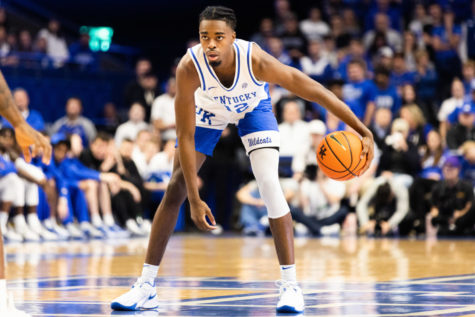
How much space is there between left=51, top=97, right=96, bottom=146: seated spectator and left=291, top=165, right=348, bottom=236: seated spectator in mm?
3927

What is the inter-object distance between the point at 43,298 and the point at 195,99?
1.57 m

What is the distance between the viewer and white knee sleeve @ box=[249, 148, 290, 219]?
17.4ft

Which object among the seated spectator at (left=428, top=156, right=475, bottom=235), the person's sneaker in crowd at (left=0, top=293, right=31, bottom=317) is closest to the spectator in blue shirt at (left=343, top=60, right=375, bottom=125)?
the seated spectator at (left=428, top=156, right=475, bottom=235)

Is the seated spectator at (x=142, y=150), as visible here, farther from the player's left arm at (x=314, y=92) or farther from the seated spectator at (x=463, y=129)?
the player's left arm at (x=314, y=92)

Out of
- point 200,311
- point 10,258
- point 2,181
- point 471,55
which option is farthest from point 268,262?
point 471,55

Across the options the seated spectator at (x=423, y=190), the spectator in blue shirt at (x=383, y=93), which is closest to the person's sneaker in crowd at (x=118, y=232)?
the seated spectator at (x=423, y=190)

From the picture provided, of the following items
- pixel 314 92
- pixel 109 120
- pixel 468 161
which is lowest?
pixel 314 92

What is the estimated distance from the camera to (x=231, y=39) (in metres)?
5.09

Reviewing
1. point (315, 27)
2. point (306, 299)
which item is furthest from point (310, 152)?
point (306, 299)

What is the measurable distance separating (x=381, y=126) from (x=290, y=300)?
9179mm

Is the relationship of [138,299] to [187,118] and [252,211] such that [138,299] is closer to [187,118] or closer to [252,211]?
[187,118]

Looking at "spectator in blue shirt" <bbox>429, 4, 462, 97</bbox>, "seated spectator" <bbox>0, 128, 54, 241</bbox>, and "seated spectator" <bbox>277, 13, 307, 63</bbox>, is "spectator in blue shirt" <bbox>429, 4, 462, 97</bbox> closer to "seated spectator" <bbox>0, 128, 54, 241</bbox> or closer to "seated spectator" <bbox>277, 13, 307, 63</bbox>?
"seated spectator" <bbox>277, 13, 307, 63</bbox>

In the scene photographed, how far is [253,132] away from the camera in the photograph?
5367 mm

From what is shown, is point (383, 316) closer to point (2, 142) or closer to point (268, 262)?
point (268, 262)
